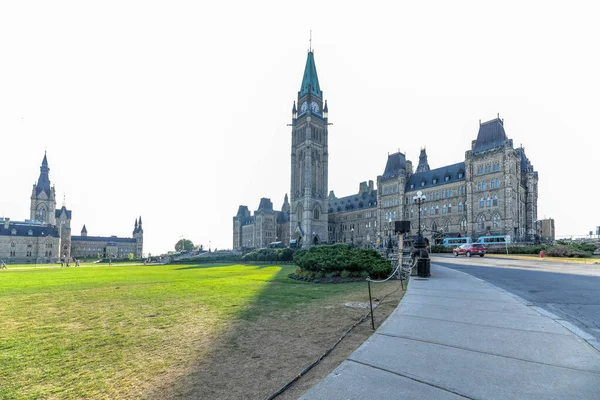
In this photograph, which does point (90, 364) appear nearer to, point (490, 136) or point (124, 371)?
point (124, 371)

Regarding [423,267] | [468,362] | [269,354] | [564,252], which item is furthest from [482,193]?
[269,354]

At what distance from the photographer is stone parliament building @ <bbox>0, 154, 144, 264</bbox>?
9725 centimetres

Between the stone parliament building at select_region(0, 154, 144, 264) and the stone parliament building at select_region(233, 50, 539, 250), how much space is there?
56544 millimetres

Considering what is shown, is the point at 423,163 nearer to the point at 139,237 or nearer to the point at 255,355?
the point at 255,355

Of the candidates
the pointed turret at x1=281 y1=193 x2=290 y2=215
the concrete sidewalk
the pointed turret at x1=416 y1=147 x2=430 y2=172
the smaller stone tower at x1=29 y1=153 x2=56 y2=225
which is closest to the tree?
the smaller stone tower at x1=29 y1=153 x2=56 y2=225

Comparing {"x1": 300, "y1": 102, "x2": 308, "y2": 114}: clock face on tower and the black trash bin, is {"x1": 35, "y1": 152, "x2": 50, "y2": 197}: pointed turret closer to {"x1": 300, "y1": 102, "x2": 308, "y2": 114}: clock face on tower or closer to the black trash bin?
{"x1": 300, "y1": 102, "x2": 308, "y2": 114}: clock face on tower

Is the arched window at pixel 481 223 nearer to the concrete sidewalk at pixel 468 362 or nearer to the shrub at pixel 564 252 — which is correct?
the shrub at pixel 564 252

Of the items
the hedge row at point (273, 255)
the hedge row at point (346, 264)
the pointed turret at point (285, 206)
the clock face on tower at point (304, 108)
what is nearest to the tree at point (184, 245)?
the pointed turret at point (285, 206)

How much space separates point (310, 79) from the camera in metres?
95.9

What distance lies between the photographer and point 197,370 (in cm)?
423

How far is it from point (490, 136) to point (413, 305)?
64.0 metres

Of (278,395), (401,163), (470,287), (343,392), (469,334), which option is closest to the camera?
(343,392)

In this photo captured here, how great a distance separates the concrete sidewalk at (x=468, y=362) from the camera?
10.3 ft

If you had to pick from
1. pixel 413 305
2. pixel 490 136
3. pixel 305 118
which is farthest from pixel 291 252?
pixel 305 118
